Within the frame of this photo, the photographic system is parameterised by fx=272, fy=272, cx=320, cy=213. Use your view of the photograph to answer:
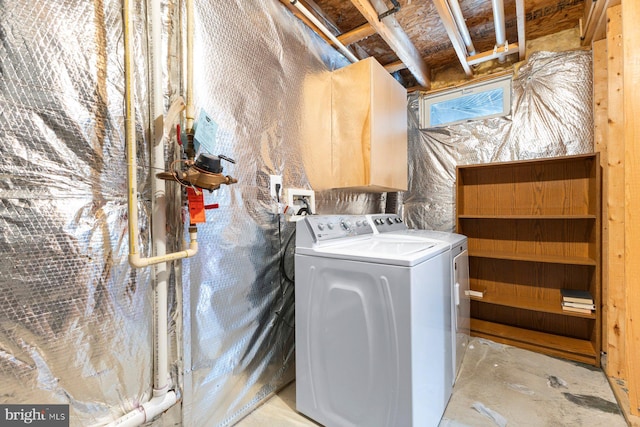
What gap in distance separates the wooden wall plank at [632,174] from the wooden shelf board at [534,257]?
18.4 inches

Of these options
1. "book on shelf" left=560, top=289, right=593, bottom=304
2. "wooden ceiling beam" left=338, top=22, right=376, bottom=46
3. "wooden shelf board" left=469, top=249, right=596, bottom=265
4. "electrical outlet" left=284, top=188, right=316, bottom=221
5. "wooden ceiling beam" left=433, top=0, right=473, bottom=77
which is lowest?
"book on shelf" left=560, top=289, right=593, bottom=304

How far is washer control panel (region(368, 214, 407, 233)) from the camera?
1913mm

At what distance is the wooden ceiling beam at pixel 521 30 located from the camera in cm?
161

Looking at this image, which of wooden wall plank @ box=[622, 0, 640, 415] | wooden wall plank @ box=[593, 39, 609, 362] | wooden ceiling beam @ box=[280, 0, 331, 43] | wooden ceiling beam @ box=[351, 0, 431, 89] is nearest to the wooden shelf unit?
wooden wall plank @ box=[593, 39, 609, 362]

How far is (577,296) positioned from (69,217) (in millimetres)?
2817

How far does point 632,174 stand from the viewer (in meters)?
1.40

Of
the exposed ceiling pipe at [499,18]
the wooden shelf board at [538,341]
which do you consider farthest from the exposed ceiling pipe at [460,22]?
the wooden shelf board at [538,341]

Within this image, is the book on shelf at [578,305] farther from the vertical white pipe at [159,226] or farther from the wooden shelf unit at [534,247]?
the vertical white pipe at [159,226]

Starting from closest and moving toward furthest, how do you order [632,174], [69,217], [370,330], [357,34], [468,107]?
[69,217], [370,330], [632,174], [357,34], [468,107]

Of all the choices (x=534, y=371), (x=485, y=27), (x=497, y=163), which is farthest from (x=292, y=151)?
(x=534, y=371)

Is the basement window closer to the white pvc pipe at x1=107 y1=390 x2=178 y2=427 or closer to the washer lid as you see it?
the washer lid

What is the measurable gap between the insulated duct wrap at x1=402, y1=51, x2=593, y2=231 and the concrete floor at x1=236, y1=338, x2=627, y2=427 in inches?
46.7

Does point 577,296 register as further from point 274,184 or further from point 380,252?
point 274,184

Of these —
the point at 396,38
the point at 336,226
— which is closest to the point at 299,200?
the point at 336,226
